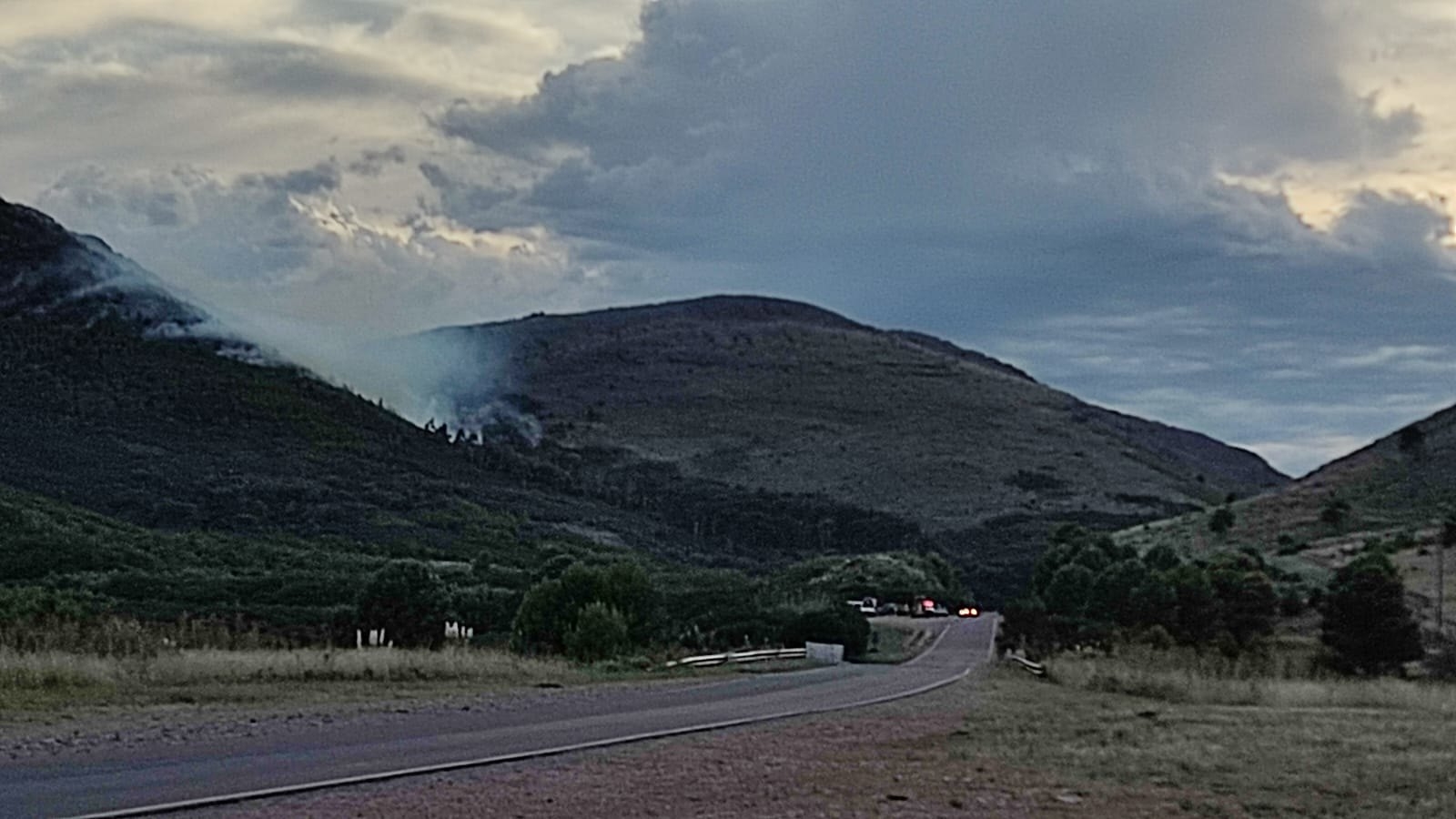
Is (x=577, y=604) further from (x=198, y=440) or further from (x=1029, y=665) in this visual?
(x=198, y=440)

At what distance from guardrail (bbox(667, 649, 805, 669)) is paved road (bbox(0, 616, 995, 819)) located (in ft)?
31.3

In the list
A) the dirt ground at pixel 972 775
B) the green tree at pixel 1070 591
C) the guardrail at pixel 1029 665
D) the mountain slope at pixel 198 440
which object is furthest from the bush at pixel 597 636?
the mountain slope at pixel 198 440

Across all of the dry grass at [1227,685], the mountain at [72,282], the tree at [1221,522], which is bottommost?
the dry grass at [1227,685]

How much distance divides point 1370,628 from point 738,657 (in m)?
15.5

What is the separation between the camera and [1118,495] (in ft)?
550

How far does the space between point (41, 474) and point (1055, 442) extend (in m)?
109

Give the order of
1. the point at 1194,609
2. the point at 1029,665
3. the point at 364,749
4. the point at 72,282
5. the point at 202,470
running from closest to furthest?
the point at 364,749 < the point at 1029,665 < the point at 1194,609 < the point at 202,470 < the point at 72,282

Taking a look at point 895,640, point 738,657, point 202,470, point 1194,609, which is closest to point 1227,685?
point 738,657

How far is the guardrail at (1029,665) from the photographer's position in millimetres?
41406

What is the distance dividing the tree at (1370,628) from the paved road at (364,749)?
19683 mm

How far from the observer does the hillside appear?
252 ft

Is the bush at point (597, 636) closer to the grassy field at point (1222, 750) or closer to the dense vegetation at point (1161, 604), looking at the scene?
the dense vegetation at point (1161, 604)

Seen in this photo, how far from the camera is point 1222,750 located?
18750 millimetres

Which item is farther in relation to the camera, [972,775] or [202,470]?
[202,470]
